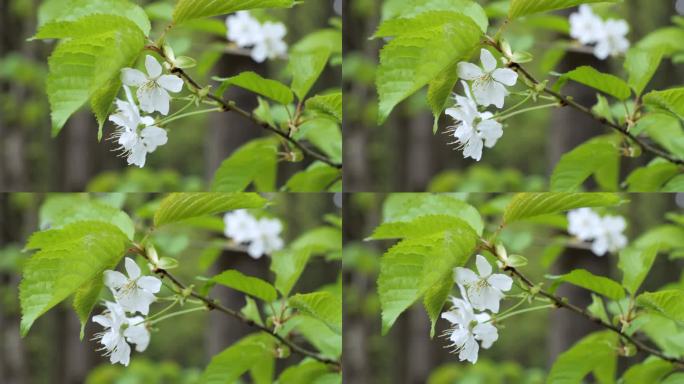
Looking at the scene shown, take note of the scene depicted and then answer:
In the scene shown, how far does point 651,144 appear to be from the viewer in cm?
164

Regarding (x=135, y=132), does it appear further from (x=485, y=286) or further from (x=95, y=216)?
(x=485, y=286)

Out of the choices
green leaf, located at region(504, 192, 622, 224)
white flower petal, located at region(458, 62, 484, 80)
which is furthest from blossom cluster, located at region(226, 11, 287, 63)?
green leaf, located at region(504, 192, 622, 224)

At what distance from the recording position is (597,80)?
1.37 m

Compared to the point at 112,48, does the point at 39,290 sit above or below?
below

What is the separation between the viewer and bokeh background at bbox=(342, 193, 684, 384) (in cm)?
196

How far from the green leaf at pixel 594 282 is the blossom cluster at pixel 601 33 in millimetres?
763

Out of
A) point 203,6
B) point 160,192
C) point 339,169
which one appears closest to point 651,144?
point 339,169

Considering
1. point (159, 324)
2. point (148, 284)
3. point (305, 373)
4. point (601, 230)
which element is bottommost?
point (159, 324)

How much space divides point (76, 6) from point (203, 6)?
0.24 meters

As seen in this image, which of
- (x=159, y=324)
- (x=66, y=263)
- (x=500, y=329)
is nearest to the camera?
(x=66, y=263)

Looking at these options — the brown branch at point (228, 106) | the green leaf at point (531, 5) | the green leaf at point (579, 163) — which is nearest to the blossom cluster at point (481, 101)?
the green leaf at point (531, 5)

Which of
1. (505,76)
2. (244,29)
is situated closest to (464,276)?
(505,76)

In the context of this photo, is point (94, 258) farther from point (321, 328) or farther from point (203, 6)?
point (321, 328)

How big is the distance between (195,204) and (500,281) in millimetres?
451
